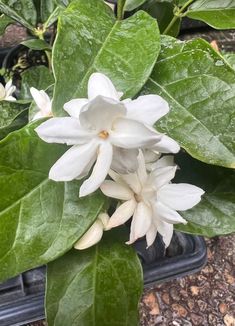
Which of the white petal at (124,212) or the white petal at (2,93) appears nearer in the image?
the white petal at (124,212)

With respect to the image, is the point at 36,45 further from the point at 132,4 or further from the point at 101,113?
the point at 101,113

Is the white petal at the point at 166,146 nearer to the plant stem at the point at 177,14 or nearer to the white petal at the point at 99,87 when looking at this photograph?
the white petal at the point at 99,87

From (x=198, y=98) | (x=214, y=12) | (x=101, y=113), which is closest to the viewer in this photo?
(x=101, y=113)

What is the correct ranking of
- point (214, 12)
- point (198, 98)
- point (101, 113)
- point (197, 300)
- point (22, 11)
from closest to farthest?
point (101, 113) → point (198, 98) → point (214, 12) → point (22, 11) → point (197, 300)

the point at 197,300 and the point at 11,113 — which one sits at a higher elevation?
the point at 11,113

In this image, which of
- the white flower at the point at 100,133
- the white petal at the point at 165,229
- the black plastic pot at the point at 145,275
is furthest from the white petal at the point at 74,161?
the black plastic pot at the point at 145,275

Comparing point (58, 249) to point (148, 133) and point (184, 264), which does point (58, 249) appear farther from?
point (184, 264)

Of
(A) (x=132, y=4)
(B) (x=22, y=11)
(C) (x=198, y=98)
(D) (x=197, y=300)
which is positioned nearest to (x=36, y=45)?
(B) (x=22, y=11)

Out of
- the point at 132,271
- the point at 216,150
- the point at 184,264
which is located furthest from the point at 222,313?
the point at 216,150
